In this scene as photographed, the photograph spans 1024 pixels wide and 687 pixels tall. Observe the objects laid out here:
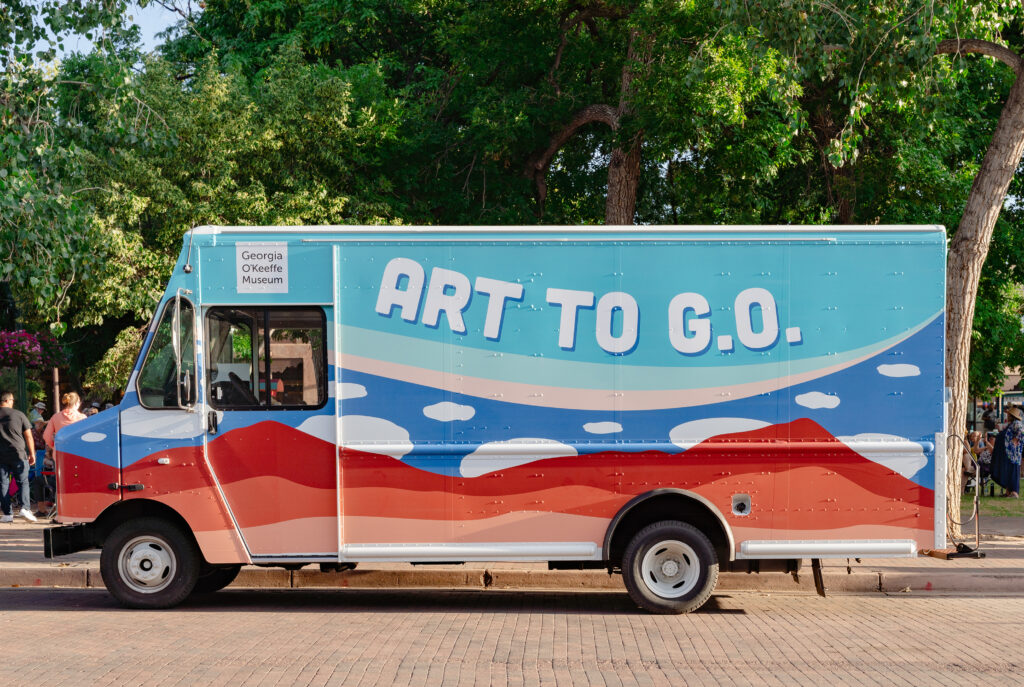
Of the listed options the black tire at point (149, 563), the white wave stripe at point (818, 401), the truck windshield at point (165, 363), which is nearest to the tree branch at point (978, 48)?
the white wave stripe at point (818, 401)

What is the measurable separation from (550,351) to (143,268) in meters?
11.9

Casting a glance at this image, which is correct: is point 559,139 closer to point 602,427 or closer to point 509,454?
point 602,427

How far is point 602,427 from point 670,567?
130 centimetres

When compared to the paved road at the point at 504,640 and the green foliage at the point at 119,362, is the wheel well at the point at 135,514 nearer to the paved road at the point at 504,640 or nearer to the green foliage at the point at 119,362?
the paved road at the point at 504,640

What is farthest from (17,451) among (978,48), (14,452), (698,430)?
(978,48)

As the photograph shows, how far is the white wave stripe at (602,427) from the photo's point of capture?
8609 millimetres

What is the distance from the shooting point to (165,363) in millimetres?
8812

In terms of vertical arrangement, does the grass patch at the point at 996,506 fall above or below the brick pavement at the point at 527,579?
below

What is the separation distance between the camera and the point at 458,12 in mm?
19922

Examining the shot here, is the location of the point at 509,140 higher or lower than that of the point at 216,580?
higher

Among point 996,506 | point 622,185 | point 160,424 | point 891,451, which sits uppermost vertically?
point 622,185

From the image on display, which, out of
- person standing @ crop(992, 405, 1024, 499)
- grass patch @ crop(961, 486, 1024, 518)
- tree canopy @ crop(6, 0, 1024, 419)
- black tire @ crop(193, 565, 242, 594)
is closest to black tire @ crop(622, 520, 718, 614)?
black tire @ crop(193, 565, 242, 594)

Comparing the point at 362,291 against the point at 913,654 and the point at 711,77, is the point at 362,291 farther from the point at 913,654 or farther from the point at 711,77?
the point at 711,77

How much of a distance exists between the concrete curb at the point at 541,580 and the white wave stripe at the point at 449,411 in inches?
86.2
